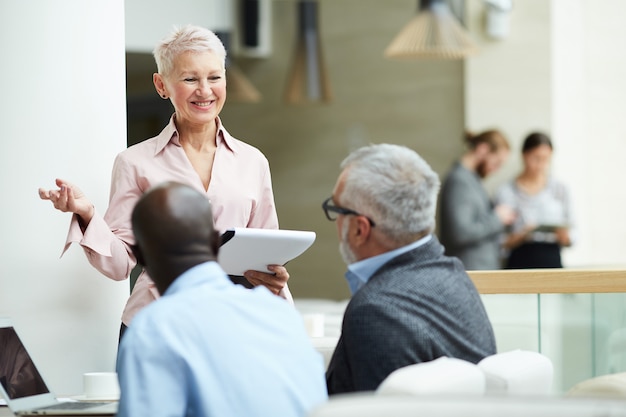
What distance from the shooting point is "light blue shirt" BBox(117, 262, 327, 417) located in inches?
70.7

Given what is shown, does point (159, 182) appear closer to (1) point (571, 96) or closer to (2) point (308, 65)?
(1) point (571, 96)

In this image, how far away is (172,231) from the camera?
1.94 m

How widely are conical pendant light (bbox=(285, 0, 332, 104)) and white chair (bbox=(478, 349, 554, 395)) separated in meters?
8.83

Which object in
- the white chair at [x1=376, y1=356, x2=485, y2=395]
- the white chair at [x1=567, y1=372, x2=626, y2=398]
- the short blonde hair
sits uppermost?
the short blonde hair

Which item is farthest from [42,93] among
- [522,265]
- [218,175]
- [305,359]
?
[522,265]

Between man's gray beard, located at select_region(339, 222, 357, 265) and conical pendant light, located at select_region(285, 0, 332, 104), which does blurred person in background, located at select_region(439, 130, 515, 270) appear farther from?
man's gray beard, located at select_region(339, 222, 357, 265)

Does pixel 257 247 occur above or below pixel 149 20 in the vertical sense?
below

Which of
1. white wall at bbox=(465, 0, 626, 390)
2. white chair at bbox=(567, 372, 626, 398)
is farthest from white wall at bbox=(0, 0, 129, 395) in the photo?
white wall at bbox=(465, 0, 626, 390)

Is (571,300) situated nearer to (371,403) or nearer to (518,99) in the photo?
(371,403)

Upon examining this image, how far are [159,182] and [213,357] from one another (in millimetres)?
1252

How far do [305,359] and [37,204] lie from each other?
1680 millimetres

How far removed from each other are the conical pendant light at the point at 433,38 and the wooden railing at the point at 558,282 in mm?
5363

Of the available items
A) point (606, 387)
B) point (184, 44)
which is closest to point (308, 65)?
point (184, 44)

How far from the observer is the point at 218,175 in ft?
10.4
